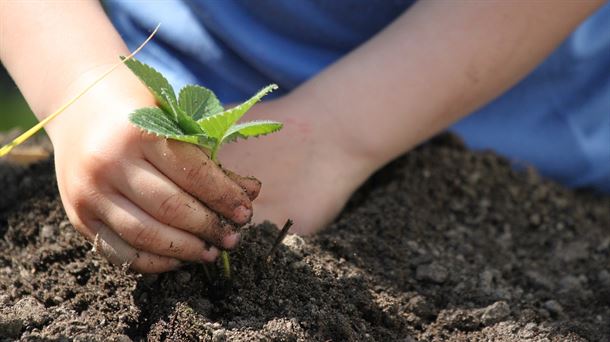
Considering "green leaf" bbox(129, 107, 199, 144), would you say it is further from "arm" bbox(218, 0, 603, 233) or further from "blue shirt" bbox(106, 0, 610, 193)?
"blue shirt" bbox(106, 0, 610, 193)

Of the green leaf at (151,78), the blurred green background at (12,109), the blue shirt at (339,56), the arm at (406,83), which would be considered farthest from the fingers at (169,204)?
the blurred green background at (12,109)

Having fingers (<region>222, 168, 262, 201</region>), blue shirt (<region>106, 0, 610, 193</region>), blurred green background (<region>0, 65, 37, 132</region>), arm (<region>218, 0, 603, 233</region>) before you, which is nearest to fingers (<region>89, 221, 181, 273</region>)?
fingers (<region>222, 168, 262, 201</region>)

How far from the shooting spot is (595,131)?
1.94 meters

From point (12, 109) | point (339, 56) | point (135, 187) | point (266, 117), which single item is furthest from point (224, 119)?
point (12, 109)

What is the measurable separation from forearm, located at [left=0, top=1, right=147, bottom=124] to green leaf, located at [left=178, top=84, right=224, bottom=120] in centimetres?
16

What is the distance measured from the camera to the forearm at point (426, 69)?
5.30 ft

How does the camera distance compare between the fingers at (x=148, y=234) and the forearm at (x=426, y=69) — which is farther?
the forearm at (x=426, y=69)

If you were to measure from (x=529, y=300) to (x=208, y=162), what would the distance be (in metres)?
0.54

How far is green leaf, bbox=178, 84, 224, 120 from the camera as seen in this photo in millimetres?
1159

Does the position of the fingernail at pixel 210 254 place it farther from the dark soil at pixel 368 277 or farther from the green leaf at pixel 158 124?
the green leaf at pixel 158 124

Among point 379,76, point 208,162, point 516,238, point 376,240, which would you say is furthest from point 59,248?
point 516,238

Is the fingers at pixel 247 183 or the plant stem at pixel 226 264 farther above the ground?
the fingers at pixel 247 183

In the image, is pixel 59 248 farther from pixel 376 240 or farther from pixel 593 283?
pixel 593 283

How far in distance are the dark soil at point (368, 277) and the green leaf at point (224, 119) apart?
0.72ft
